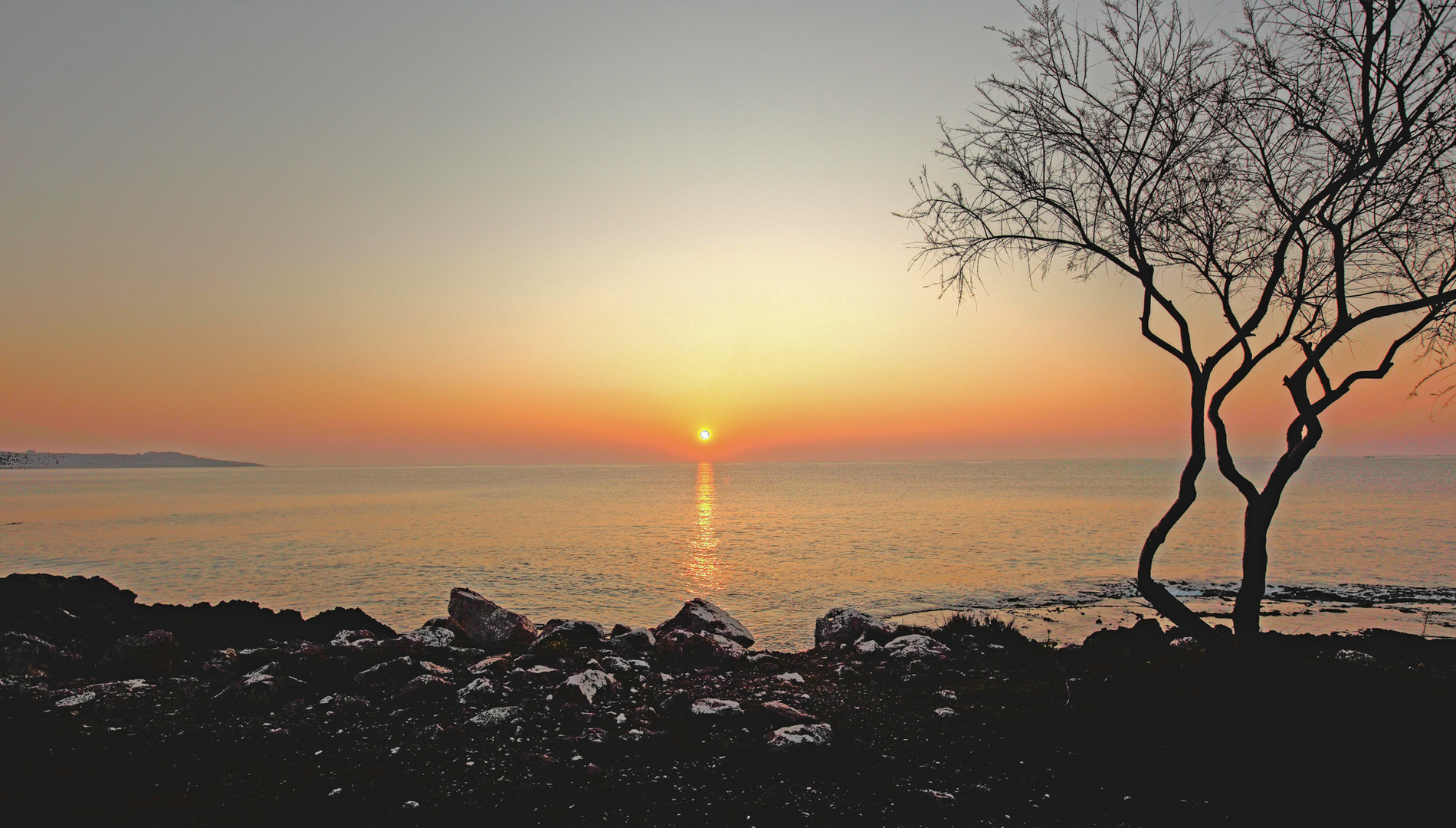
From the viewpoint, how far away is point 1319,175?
29.1 feet

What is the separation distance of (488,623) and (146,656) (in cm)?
581

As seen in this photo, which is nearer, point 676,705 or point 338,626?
point 676,705

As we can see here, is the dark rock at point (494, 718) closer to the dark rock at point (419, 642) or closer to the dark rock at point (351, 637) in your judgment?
the dark rock at point (419, 642)

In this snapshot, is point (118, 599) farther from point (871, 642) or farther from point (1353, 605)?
point (1353, 605)

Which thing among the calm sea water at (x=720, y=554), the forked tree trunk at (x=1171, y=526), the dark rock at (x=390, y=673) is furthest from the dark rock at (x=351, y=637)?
the forked tree trunk at (x=1171, y=526)

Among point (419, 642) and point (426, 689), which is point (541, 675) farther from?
point (419, 642)

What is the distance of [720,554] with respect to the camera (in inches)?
1460

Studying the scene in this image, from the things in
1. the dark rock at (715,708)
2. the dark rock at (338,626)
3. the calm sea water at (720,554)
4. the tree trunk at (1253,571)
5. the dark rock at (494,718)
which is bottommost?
the calm sea water at (720,554)

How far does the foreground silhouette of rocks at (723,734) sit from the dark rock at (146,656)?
4 cm

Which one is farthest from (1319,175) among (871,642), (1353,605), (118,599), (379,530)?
(379,530)

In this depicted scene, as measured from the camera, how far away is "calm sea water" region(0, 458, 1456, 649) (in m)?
25.0

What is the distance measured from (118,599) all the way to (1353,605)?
36.8m

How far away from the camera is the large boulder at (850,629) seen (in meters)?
14.9

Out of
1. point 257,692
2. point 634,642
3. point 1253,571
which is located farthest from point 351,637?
point 1253,571
